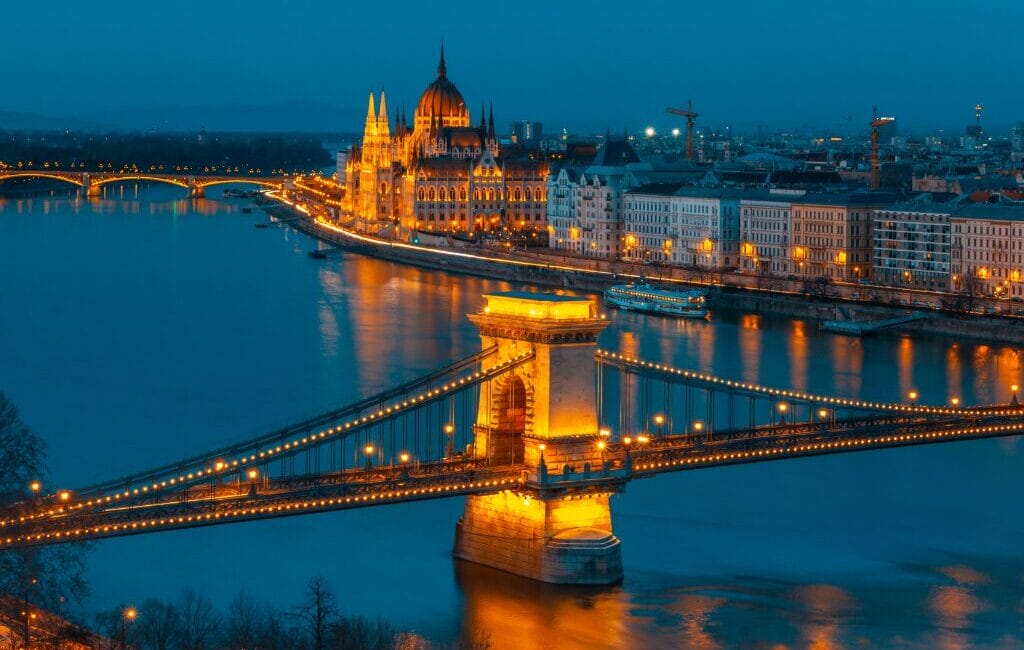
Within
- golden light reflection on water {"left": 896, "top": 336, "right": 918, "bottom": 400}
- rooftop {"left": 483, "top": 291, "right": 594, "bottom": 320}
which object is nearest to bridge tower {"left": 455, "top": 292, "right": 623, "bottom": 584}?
rooftop {"left": 483, "top": 291, "right": 594, "bottom": 320}

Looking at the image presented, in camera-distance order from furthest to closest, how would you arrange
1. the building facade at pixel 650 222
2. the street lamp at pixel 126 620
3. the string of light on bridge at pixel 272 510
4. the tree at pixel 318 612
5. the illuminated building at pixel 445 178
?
the illuminated building at pixel 445 178
the building facade at pixel 650 222
the string of light on bridge at pixel 272 510
the tree at pixel 318 612
the street lamp at pixel 126 620

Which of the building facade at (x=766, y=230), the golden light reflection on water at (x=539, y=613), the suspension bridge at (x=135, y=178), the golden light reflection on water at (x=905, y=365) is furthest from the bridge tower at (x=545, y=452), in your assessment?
the suspension bridge at (x=135, y=178)

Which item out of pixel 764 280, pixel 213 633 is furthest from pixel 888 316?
pixel 213 633

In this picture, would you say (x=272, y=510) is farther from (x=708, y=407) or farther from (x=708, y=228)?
(x=708, y=228)

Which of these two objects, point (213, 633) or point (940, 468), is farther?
point (940, 468)

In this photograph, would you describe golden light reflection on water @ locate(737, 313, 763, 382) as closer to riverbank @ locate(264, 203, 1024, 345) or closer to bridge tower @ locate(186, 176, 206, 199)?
riverbank @ locate(264, 203, 1024, 345)

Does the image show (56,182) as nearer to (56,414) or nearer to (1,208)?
(1,208)

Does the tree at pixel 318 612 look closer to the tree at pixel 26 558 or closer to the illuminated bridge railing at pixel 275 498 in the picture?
the illuminated bridge railing at pixel 275 498
